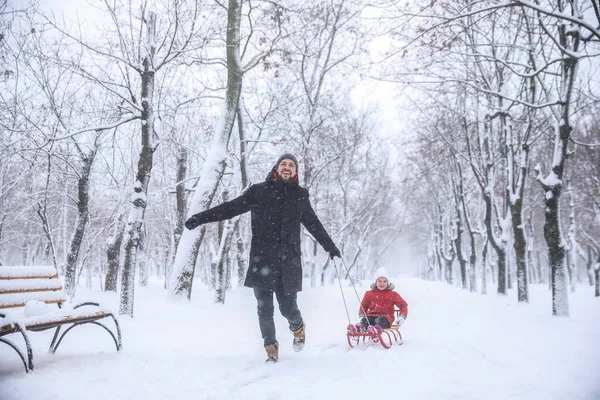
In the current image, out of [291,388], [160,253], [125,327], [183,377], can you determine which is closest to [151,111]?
[125,327]

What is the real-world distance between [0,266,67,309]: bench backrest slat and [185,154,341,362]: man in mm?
1882

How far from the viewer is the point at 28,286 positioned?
159 inches

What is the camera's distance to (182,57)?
9055mm

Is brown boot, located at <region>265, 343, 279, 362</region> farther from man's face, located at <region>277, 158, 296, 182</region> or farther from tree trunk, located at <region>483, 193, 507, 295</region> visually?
tree trunk, located at <region>483, 193, 507, 295</region>

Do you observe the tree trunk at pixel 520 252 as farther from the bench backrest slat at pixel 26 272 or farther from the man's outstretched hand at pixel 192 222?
the bench backrest slat at pixel 26 272

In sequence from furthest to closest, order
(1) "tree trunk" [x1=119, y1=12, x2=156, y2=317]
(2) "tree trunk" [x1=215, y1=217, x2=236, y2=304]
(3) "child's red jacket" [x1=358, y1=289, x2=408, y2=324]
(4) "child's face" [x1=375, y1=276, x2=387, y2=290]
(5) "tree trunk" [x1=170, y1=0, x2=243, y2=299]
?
(2) "tree trunk" [x1=215, y1=217, x2=236, y2=304] < (5) "tree trunk" [x1=170, y1=0, x2=243, y2=299] < (1) "tree trunk" [x1=119, y1=12, x2=156, y2=317] < (4) "child's face" [x1=375, y1=276, x2=387, y2=290] < (3) "child's red jacket" [x1=358, y1=289, x2=408, y2=324]

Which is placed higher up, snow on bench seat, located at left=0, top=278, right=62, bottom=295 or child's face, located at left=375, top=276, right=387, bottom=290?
snow on bench seat, located at left=0, top=278, right=62, bottom=295

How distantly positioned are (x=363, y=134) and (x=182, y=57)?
12958 mm

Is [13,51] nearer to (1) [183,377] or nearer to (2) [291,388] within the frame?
(1) [183,377]

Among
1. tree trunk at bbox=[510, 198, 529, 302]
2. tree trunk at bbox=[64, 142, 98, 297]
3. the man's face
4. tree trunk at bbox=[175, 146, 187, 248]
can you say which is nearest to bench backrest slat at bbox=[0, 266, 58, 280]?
the man's face

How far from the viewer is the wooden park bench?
3.13 metres

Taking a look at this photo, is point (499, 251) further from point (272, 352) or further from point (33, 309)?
point (33, 309)

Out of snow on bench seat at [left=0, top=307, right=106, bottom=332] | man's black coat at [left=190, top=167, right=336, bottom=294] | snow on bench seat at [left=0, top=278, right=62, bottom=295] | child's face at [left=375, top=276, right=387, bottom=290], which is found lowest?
child's face at [left=375, top=276, right=387, bottom=290]

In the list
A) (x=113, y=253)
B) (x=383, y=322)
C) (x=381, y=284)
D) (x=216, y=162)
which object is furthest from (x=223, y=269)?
(x=383, y=322)
